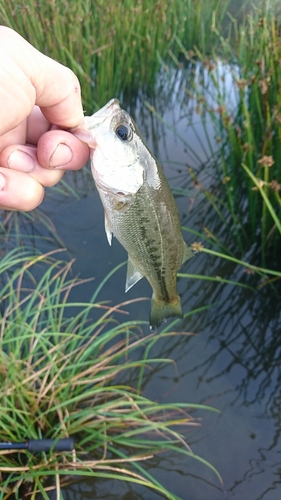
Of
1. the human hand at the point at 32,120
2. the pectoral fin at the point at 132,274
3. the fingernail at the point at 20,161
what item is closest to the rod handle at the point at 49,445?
the pectoral fin at the point at 132,274

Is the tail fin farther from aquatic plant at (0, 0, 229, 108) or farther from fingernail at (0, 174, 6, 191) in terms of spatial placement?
aquatic plant at (0, 0, 229, 108)

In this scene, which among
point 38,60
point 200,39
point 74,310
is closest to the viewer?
point 38,60

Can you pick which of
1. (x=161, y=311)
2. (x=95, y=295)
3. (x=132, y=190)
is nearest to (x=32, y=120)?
(x=132, y=190)

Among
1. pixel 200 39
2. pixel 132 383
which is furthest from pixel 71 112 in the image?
pixel 200 39

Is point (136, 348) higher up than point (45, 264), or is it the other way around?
point (45, 264)

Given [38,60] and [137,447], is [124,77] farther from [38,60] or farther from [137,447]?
[137,447]

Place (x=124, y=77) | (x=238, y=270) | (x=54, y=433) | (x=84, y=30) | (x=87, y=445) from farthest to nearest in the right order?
1. (x=124, y=77)
2. (x=84, y=30)
3. (x=238, y=270)
4. (x=87, y=445)
5. (x=54, y=433)
